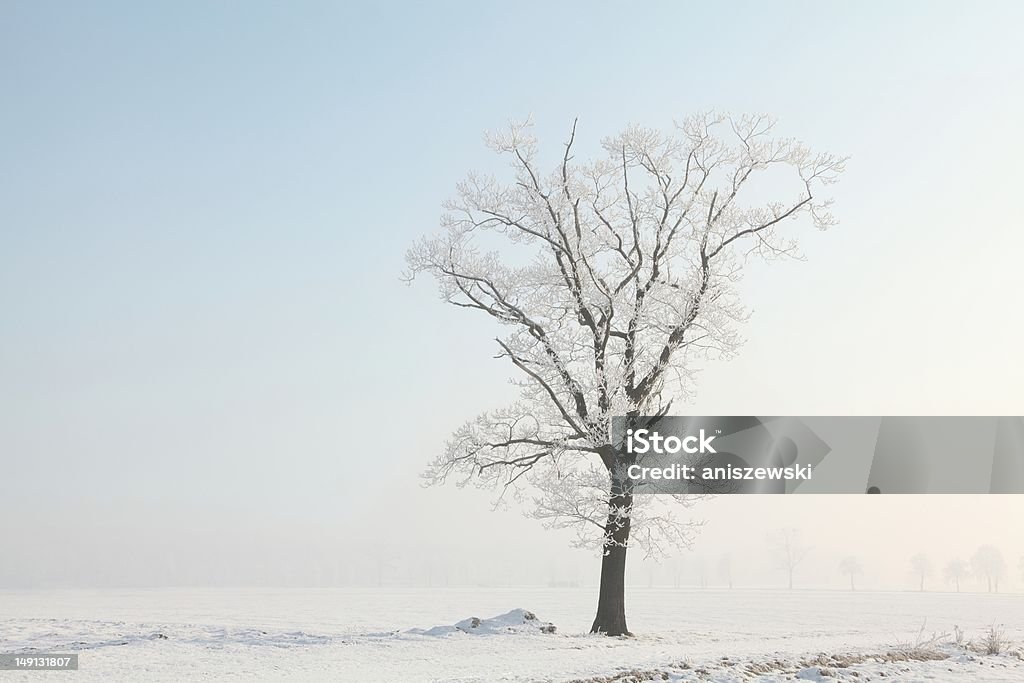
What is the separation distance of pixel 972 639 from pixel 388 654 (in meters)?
13.8

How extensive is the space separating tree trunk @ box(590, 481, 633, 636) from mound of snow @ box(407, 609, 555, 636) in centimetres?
155

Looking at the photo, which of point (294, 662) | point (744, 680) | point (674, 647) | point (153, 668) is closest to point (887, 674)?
point (744, 680)

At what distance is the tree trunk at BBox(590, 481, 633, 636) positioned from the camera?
23.8 m

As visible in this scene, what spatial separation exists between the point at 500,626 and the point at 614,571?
3631mm

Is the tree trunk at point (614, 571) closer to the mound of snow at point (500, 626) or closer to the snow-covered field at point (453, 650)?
the snow-covered field at point (453, 650)

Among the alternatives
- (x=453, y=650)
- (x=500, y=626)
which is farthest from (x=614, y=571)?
(x=453, y=650)

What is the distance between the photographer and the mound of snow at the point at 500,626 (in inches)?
923

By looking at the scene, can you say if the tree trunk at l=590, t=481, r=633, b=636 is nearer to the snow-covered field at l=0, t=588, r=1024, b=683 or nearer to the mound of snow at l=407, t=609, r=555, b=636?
the snow-covered field at l=0, t=588, r=1024, b=683

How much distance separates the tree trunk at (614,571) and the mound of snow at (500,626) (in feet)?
5.09

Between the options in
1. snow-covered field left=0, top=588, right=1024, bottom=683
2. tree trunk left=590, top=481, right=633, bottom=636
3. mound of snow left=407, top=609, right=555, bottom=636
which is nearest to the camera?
snow-covered field left=0, top=588, right=1024, bottom=683

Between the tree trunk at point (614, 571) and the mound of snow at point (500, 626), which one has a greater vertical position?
the tree trunk at point (614, 571)

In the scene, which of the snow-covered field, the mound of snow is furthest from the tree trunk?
the mound of snow

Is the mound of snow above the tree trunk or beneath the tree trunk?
beneath

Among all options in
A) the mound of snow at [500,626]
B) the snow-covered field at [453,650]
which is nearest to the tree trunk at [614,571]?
the snow-covered field at [453,650]
